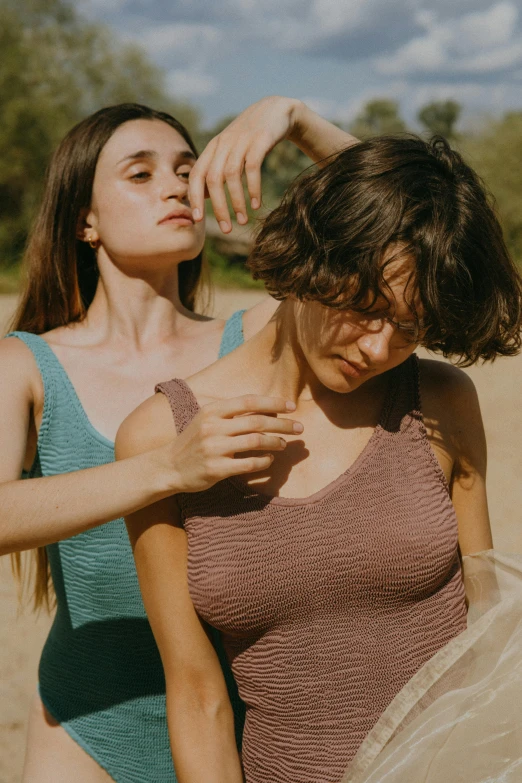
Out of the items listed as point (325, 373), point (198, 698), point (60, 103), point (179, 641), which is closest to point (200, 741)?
point (198, 698)

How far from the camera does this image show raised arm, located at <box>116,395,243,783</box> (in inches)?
68.0

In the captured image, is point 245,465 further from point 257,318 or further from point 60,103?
point 60,103

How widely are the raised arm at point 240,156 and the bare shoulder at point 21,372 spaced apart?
26.3 inches

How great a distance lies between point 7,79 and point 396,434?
21361 millimetres

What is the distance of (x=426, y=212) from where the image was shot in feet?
5.05

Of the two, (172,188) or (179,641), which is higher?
(172,188)

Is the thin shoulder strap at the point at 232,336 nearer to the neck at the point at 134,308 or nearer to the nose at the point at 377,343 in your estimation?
the neck at the point at 134,308

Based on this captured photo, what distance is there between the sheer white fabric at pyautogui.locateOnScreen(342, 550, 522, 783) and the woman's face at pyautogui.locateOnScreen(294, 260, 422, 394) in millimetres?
528

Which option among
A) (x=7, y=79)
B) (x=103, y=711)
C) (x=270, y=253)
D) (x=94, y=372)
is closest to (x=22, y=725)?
(x=103, y=711)

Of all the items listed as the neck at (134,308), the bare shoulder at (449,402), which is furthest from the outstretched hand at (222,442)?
the neck at (134,308)

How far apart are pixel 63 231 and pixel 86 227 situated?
0.24 ft

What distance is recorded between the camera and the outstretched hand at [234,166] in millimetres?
1764

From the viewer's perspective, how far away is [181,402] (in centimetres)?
178

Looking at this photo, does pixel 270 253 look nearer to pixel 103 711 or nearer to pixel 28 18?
pixel 103 711
